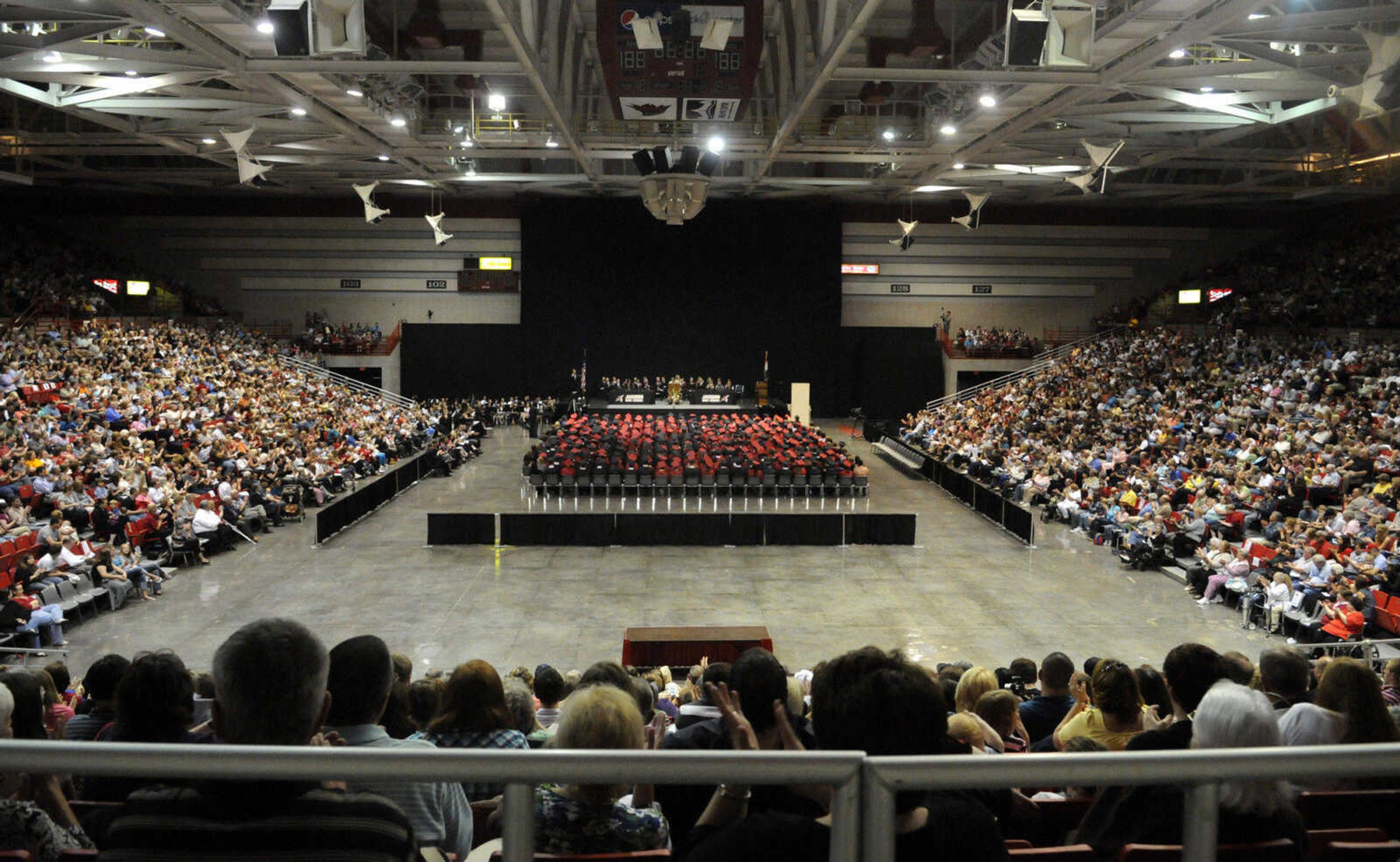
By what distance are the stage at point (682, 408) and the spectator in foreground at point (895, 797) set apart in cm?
3139

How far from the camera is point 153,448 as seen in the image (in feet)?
66.6

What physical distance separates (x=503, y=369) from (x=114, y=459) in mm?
23327

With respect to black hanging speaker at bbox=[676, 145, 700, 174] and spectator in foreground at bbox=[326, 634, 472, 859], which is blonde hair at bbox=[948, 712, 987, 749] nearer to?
spectator in foreground at bbox=[326, 634, 472, 859]

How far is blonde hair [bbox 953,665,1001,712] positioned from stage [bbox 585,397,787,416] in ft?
89.0

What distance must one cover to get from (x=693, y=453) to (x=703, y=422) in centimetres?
676

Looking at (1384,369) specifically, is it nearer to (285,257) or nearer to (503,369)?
(503,369)

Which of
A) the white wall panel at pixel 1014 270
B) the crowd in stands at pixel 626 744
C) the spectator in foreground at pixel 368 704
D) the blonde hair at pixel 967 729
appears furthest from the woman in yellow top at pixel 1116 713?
the white wall panel at pixel 1014 270

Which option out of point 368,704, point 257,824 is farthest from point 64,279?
point 257,824

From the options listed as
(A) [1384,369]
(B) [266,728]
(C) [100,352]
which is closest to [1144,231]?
(A) [1384,369]

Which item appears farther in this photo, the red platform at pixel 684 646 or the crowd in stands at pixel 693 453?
the crowd in stands at pixel 693 453

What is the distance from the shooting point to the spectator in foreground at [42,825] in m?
2.41

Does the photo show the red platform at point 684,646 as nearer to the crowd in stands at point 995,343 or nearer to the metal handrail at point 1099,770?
the metal handrail at point 1099,770

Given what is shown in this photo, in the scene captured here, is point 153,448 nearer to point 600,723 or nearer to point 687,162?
point 687,162

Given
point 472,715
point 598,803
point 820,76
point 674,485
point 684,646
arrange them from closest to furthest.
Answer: point 598,803 < point 472,715 < point 684,646 < point 820,76 < point 674,485
